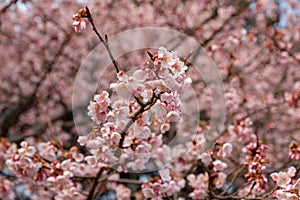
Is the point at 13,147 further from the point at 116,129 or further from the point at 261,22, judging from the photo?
the point at 261,22

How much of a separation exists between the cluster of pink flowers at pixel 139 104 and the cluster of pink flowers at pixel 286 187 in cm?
63

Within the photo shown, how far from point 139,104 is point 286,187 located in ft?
2.82

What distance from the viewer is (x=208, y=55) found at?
505cm

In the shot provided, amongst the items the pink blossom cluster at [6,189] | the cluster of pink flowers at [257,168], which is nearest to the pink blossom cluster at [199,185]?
the cluster of pink flowers at [257,168]

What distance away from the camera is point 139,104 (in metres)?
2.24

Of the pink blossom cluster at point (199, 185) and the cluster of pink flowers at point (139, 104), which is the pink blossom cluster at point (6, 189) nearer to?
the cluster of pink flowers at point (139, 104)

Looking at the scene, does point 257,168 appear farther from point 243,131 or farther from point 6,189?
point 6,189

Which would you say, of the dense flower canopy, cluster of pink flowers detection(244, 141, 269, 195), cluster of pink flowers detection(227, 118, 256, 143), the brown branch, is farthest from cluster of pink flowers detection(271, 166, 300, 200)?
cluster of pink flowers detection(227, 118, 256, 143)

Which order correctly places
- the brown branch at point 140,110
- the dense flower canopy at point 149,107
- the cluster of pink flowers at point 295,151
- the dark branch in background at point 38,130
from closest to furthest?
1. the brown branch at point 140,110
2. the dense flower canopy at point 149,107
3. the cluster of pink flowers at point 295,151
4. the dark branch in background at point 38,130

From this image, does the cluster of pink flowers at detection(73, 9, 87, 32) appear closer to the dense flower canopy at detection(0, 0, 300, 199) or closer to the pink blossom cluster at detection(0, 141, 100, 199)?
the dense flower canopy at detection(0, 0, 300, 199)

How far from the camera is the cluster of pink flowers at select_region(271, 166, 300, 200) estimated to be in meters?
2.08

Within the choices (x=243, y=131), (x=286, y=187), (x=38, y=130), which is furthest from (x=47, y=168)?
(x=38, y=130)

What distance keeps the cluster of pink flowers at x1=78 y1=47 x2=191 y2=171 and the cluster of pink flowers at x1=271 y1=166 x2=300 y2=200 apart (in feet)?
2.07

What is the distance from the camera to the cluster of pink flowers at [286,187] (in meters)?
2.08
